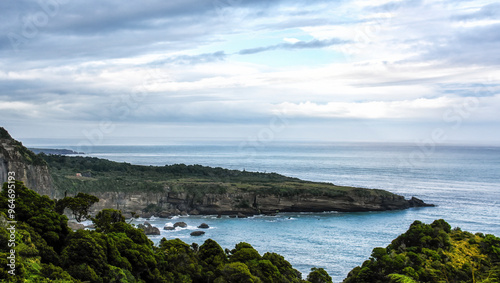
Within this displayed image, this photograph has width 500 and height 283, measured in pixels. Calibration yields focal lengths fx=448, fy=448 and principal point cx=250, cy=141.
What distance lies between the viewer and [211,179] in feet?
329

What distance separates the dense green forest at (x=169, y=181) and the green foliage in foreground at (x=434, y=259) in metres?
49.5

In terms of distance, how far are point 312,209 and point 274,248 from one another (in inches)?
1156

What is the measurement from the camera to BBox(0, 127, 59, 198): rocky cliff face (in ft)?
191

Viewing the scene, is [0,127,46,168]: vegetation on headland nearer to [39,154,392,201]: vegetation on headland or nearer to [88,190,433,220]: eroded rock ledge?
[39,154,392,201]: vegetation on headland

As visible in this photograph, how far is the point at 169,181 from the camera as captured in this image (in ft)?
304

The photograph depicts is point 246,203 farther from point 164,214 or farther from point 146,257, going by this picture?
point 146,257

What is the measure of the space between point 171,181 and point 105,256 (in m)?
70.4

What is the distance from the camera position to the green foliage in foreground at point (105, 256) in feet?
67.1

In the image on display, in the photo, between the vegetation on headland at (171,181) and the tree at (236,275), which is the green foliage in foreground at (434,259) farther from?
the vegetation on headland at (171,181)

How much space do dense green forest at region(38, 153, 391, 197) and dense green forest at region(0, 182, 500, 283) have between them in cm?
4889

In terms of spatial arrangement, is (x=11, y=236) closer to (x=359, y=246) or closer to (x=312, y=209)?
(x=359, y=246)

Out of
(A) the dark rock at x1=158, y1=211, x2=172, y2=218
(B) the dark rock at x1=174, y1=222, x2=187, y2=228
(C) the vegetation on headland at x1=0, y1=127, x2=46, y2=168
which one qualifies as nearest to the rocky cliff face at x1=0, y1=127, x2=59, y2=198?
(C) the vegetation on headland at x1=0, y1=127, x2=46, y2=168

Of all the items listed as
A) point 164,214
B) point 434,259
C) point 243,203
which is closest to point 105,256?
point 434,259

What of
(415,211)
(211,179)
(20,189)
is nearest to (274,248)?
(20,189)
